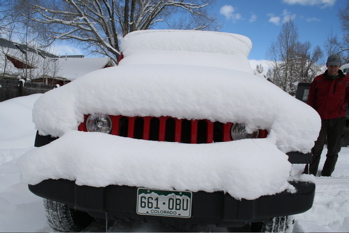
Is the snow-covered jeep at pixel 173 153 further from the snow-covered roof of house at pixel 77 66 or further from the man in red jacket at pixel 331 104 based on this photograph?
the snow-covered roof of house at pixel 77 66

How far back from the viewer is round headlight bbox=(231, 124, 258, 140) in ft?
5.43

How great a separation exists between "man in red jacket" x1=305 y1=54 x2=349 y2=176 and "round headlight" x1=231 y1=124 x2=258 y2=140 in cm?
234

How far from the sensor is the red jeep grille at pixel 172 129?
5.40 ft

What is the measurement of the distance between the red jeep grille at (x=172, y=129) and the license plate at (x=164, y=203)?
37cm

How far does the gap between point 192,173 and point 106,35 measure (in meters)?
19.4

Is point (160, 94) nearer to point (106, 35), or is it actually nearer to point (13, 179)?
point (13, 179)

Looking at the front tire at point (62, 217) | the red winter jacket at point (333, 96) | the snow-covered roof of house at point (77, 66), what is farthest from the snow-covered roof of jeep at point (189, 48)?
the snow-covered roof of house at point (77, 66)

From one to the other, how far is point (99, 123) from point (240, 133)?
3.05ft

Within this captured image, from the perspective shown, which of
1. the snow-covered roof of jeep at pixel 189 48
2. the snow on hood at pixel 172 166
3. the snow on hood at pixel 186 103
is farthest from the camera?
the snow-covered roof of jeep at pixel 189 48

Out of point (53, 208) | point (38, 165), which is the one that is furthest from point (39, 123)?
point (53, 208)

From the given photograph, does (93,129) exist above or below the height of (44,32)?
below

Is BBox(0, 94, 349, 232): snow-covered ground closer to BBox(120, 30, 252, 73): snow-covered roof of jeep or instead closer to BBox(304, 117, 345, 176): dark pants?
BBox(304, 117, 345, 176): dark pants

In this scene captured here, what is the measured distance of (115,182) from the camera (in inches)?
53.6

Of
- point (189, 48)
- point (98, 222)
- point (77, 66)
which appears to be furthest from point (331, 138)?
point (77, 66)
